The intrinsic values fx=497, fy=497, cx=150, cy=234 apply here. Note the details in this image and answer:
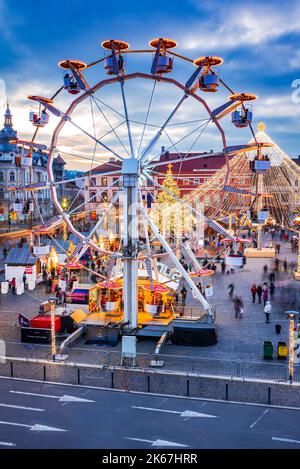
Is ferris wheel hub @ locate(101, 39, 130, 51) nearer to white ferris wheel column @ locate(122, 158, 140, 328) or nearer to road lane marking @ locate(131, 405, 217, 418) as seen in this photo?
white ferris wheel column @ locate(122, 158, 140, 328)

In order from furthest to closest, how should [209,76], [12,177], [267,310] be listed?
[12,177] → [267,310] → [209,76]

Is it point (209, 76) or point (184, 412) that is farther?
point (209, 76)

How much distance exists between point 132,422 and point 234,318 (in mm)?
12438

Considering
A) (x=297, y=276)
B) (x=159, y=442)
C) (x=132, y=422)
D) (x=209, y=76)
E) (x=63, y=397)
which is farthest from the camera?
(x=297, y=276)

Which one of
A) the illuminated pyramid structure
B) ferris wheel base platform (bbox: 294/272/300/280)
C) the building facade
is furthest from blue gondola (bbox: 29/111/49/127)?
the building facade

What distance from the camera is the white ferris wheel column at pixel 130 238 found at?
2264cm

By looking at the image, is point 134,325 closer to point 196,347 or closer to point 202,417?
point 196,347

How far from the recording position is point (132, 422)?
14.4 meters

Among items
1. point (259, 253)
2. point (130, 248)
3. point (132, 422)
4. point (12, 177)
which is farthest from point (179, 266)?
point (12, 177)

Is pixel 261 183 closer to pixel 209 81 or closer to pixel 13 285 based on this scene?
pixel 13 285

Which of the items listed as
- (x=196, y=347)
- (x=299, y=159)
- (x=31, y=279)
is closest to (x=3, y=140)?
(x=299, y=159)

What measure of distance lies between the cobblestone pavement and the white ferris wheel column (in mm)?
1865

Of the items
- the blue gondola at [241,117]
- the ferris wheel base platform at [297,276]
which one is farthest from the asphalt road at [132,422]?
the ferris wheel base platform at [297,276]

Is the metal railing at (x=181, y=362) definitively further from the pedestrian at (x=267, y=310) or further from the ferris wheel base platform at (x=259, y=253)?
the ferris wheel base platform at (x=259, y=253)
